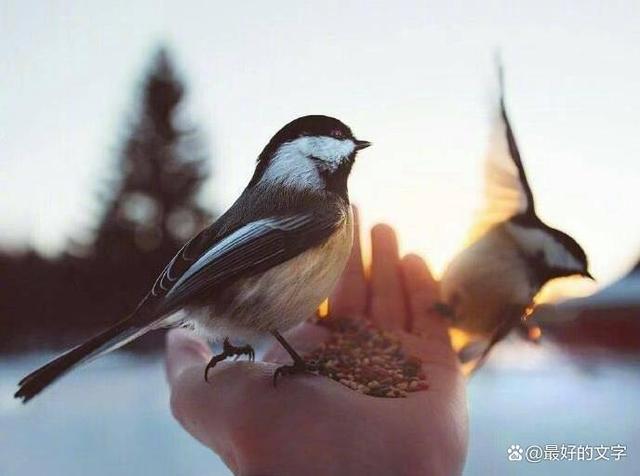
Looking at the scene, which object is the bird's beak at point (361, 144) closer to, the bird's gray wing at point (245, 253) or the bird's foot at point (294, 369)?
the bird's gray wing at point (245, 253)

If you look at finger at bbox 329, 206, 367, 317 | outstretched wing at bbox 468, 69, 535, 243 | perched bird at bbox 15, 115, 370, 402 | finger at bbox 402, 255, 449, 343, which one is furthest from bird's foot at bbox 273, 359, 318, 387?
outstretched wing at bbox 468, 69, 535, 243

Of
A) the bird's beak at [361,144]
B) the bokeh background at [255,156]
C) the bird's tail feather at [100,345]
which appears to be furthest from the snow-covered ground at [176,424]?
the bird's beak at [361,144]

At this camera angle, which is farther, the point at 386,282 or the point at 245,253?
the point at 386,282

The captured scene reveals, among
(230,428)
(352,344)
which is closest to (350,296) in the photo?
(352,344)

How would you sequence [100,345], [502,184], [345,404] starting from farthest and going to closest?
[502,184] → [345,404] → [100,345]

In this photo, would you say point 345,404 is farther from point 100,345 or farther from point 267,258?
point 100,345

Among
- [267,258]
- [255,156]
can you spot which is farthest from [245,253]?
[255,156]
